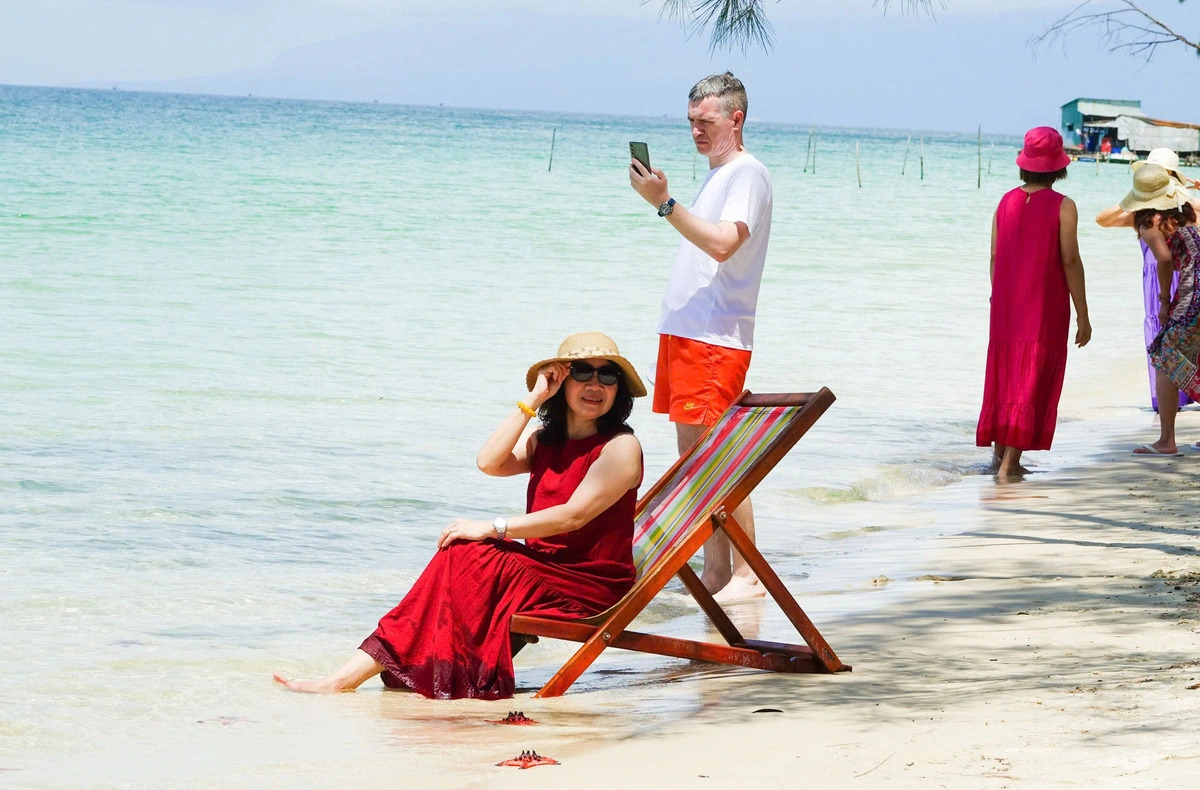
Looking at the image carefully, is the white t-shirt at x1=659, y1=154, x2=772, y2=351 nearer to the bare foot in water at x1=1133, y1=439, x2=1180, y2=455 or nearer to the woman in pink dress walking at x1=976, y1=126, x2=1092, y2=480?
the woman in pink dress walking at x1=976, y1=126, x2=1092, y2=480

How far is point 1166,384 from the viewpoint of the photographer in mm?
7129

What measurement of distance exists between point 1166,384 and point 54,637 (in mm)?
5492

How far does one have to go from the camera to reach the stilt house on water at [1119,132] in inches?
2553

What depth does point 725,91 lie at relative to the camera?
4.50 metres

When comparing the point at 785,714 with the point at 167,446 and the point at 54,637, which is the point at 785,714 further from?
the point at 167,446

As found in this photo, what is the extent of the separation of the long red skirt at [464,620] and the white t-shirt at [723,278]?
3.68 ft

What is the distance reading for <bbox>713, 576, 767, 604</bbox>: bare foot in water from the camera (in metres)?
4.72

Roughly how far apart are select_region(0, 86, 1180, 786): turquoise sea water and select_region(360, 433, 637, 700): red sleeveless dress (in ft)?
0.32

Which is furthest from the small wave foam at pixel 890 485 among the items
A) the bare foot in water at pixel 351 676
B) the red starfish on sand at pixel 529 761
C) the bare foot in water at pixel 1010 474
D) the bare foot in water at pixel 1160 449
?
the red starfish on sand at pixel 529 761

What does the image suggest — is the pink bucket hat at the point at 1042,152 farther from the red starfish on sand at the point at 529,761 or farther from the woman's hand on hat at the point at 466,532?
the red starfish on sand at the point at 529,761

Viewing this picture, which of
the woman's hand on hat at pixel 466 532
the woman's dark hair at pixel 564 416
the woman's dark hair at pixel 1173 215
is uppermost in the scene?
the woman's dark hair at pixel 1173 215

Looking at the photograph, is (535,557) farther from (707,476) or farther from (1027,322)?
(1027,322)

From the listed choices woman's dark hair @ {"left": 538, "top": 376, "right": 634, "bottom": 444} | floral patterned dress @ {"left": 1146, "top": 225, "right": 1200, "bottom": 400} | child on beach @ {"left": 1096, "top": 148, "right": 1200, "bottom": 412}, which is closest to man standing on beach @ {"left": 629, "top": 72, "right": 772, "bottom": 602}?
woman's dark hair @ {"left": 538, "top": 376, "right": 634, "bottom": 444}

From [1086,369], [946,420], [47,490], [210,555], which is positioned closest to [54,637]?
[210,555]
